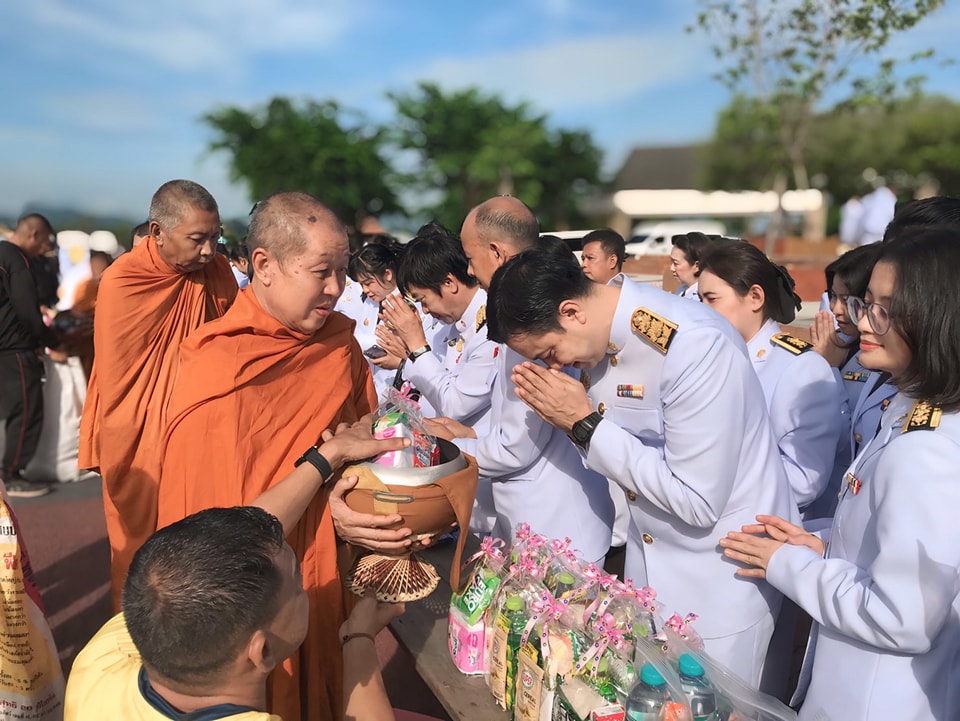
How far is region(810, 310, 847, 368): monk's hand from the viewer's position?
3787 mm

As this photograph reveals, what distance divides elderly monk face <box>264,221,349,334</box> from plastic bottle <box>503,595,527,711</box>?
41.0 inches

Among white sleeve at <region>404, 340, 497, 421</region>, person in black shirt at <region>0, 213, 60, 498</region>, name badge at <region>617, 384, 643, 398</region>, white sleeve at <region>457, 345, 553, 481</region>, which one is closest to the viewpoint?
name badge at <region>617, 384, 643, 398</region>

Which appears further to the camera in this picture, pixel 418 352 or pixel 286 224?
pixel 418 352

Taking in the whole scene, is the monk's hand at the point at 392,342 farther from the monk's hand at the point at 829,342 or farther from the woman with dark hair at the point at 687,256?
the woman with dark hair at the point at 687,256

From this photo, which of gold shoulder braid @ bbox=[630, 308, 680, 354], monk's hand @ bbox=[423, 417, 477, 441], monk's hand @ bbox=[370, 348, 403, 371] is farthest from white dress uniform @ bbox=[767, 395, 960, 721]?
monk's hand @ bbox=[370, 348, 403, 371]

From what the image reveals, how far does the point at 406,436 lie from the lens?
6.84 feet

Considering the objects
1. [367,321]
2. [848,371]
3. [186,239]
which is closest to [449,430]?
[186,239]

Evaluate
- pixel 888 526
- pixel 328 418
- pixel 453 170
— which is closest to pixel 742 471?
pixel 888 526

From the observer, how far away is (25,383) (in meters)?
6.81

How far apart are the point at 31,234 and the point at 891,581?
7.64 meters

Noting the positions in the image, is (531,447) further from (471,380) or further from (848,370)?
(848,370)

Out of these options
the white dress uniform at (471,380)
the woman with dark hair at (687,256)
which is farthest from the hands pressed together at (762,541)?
the woman with dark hair at (687,256)

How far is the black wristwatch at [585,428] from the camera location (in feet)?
7.44

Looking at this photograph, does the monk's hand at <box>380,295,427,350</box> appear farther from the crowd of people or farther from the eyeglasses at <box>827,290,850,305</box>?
the eyeglasses at <box>827,290,850,305</box>
